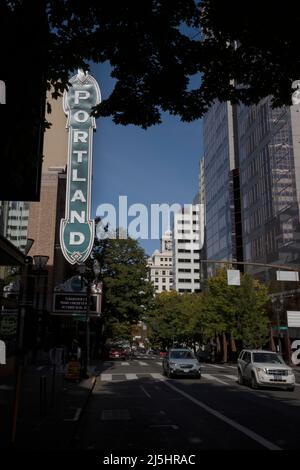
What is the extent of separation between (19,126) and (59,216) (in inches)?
1558

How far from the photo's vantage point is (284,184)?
5631cm

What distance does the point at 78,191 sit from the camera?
132 ft

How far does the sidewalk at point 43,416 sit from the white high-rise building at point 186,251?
14609 cm

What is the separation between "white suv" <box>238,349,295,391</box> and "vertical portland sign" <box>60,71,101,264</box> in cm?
2061

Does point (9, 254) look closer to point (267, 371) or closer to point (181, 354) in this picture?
point (267, 371)

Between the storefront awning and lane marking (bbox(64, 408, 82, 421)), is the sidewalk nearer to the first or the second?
lane marking (bbox(64, 408, 82, 421))

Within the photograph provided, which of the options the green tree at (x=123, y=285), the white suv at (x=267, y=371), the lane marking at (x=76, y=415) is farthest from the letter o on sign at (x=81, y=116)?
the lane marking at (x=76, y=415)

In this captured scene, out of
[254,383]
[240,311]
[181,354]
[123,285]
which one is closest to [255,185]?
[240,311]

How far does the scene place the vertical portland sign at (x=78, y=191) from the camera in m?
39.8
